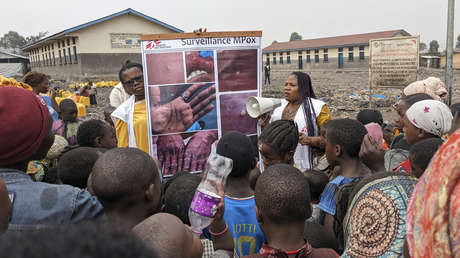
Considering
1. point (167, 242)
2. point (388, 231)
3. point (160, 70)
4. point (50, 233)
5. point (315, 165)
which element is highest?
point (160, 70)

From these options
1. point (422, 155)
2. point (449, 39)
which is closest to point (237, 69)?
point (422, 155)

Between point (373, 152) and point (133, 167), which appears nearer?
point (133, 167)

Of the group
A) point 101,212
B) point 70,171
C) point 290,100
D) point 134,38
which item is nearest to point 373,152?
point 290,100

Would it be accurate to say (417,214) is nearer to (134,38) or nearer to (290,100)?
(290,100)

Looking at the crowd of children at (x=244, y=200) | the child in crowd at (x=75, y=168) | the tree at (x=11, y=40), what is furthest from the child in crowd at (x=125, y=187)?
the tree at (x=11, y=40)

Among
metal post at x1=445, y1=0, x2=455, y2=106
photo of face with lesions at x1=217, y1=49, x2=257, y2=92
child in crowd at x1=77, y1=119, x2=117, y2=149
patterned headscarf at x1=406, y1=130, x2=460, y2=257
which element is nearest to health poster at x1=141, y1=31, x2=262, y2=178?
photo of face with lesions at x1=217, y1=49, x2=257, y2=92

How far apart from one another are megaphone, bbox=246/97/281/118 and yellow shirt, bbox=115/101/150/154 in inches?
42.1

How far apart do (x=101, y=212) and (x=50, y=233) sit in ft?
3.32

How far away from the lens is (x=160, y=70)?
3.43 m

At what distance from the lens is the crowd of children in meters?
0.90

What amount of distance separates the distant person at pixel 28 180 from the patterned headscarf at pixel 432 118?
241cm

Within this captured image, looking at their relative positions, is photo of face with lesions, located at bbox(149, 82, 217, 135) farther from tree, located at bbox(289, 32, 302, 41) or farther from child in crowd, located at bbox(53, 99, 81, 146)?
tree, located at bbox(289, 32, 302, 41)

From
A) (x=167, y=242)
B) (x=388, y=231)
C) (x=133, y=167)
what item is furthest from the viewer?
(x=133, y=167)

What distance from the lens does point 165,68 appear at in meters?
3.44
